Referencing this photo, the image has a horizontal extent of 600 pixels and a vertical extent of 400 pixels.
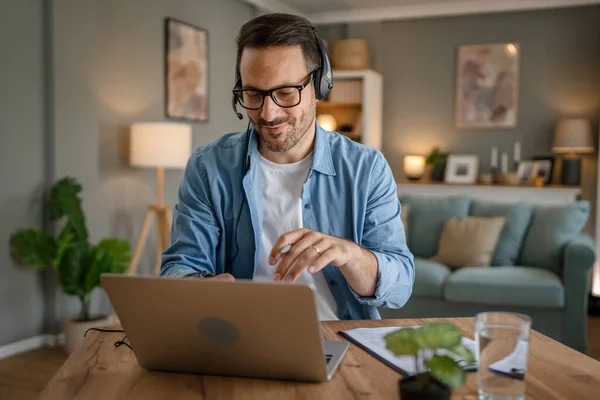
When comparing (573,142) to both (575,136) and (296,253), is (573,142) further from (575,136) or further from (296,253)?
(296,253)

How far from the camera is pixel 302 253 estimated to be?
1136 millimetres

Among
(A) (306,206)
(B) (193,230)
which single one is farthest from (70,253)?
(A) (306,206)

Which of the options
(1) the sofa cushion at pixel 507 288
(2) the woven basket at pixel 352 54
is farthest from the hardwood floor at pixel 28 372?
(2) the woven basket at pixel 352 54

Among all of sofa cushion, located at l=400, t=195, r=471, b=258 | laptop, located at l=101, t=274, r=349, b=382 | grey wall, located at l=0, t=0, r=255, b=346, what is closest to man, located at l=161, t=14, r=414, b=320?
laptop, located at l=101, t=274, r=349, b=382

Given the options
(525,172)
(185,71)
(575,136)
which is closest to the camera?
(185,71)

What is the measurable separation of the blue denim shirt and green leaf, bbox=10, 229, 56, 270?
214 cm

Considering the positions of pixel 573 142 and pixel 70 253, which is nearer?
pixel 70 253

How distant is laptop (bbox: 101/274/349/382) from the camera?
0.88 metres

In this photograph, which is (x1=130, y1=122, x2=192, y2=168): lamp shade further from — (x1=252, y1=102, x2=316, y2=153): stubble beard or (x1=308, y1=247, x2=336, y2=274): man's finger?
(x1=308, y1=247, x2=336, y2=274): man's finger

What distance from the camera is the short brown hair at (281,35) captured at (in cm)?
150

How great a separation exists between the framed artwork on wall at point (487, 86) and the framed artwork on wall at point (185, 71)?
2524 mm

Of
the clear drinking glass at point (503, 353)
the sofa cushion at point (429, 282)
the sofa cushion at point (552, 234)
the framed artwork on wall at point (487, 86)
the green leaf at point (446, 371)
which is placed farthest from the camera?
the framed artwork on wall at point (487, 86)

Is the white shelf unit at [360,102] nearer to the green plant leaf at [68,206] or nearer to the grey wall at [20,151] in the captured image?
the green plant leaf at [68,206]

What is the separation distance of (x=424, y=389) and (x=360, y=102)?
5577 millimetres
